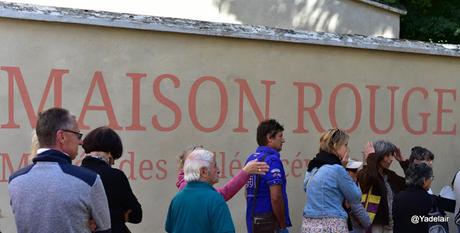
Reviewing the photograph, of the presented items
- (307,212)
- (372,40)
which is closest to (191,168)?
(307,212)

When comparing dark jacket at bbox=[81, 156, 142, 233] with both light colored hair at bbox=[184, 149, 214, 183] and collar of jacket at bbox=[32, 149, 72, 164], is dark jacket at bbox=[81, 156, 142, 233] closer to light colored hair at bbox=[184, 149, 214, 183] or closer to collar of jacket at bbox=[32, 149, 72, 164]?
light colored hair at bbox=[184, 149, 214, 183]

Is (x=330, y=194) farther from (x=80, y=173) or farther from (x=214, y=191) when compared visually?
(x=80, y=173)

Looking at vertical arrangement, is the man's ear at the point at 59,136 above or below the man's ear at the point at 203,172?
above

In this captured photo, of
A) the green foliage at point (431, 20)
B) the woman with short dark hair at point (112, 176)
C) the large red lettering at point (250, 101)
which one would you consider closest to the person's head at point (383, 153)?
the large red lettering at point (250, 101)

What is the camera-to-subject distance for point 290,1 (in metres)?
12.9

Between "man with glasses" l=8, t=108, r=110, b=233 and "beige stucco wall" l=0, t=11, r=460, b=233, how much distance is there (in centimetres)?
206

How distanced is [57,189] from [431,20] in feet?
40.3

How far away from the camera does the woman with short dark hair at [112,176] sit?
4691mm

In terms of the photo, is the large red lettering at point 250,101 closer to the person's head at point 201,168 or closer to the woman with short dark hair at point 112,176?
the woman with short dark hair at point 112,176

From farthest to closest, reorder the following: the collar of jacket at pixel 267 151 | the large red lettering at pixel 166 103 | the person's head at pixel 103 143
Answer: the large red lettering at pixel 166 103 → the collar of jacket at pixel 267 151 → the person's head at pixel 103 143

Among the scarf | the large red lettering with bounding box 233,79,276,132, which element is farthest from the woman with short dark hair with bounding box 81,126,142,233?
the large red lettering with bounding box 233,79,276,132

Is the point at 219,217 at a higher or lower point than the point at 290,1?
lower

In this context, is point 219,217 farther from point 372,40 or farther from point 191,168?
point 372,40

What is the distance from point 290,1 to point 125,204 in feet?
28.8
